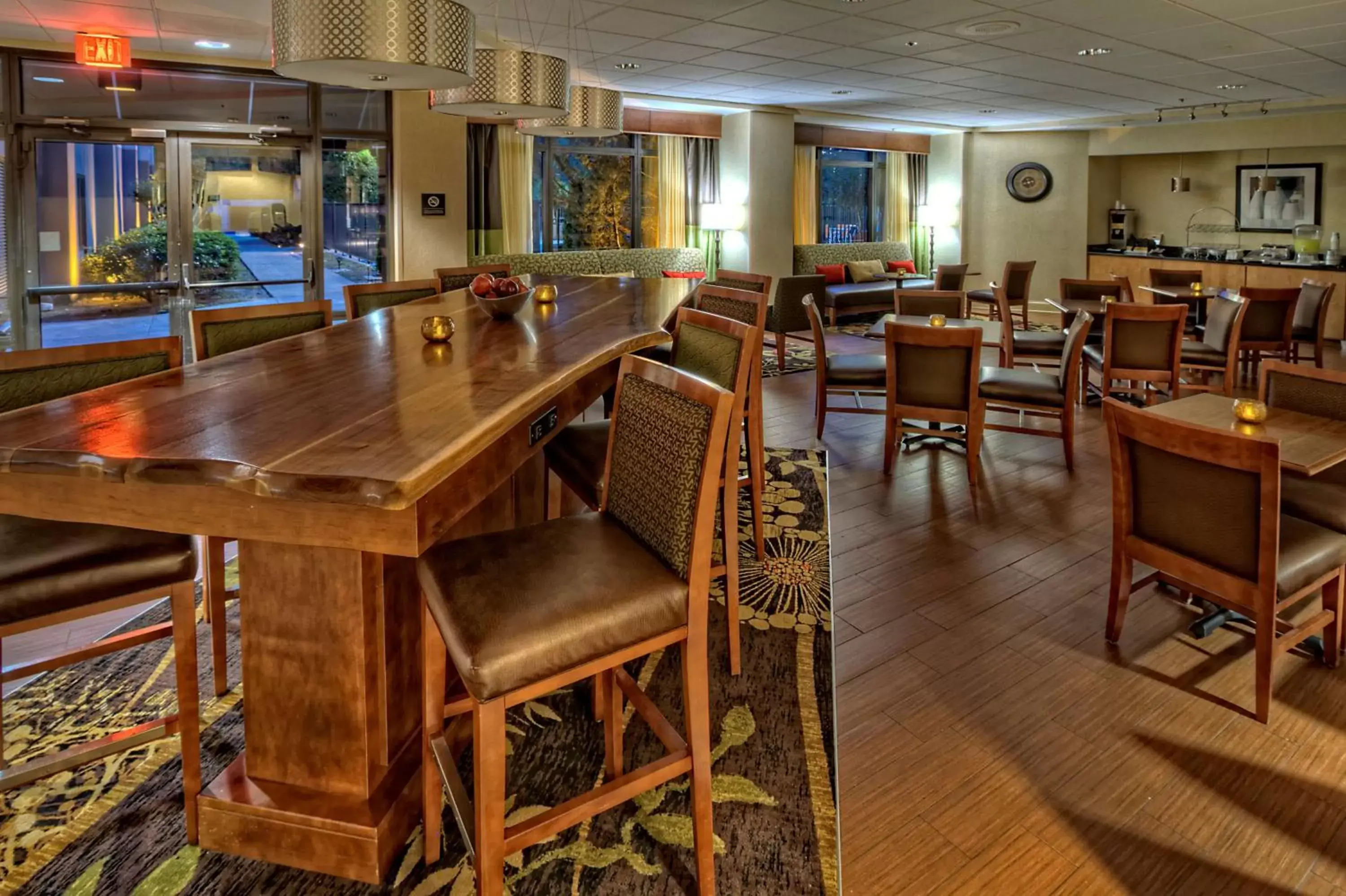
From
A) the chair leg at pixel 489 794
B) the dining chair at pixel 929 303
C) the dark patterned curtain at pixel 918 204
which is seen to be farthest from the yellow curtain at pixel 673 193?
the chair leg at pixel 489 794

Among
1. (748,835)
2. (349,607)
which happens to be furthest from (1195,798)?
(349,607)

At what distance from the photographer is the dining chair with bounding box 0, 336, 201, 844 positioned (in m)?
1.66

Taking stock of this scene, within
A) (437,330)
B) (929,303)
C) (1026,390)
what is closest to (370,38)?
(437,330)

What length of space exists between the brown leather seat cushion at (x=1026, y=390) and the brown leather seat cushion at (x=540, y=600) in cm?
343

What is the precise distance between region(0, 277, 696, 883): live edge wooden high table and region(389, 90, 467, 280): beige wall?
17.9 ft

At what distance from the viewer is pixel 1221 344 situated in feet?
19.9

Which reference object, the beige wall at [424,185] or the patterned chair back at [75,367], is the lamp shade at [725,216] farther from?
the patterned chair back at [75,367]

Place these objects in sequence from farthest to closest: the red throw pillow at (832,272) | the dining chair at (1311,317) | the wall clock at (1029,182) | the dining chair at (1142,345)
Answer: the wall clock at (1029,182) → the red throw pillow at (832,272) → the dining chair at (1311,317) → the dining chair at (1142,345)

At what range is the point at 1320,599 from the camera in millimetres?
2814

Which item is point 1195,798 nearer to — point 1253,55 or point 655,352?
point 655,352

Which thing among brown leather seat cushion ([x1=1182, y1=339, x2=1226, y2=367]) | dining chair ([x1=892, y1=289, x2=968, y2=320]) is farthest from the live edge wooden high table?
brown leather seat cushion ([x1=1182, y1=339, x2=1226, y2=367])

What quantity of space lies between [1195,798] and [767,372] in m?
5.79

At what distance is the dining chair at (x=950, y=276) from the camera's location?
911 cm

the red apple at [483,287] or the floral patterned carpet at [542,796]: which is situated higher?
the red apple at [483,287]
